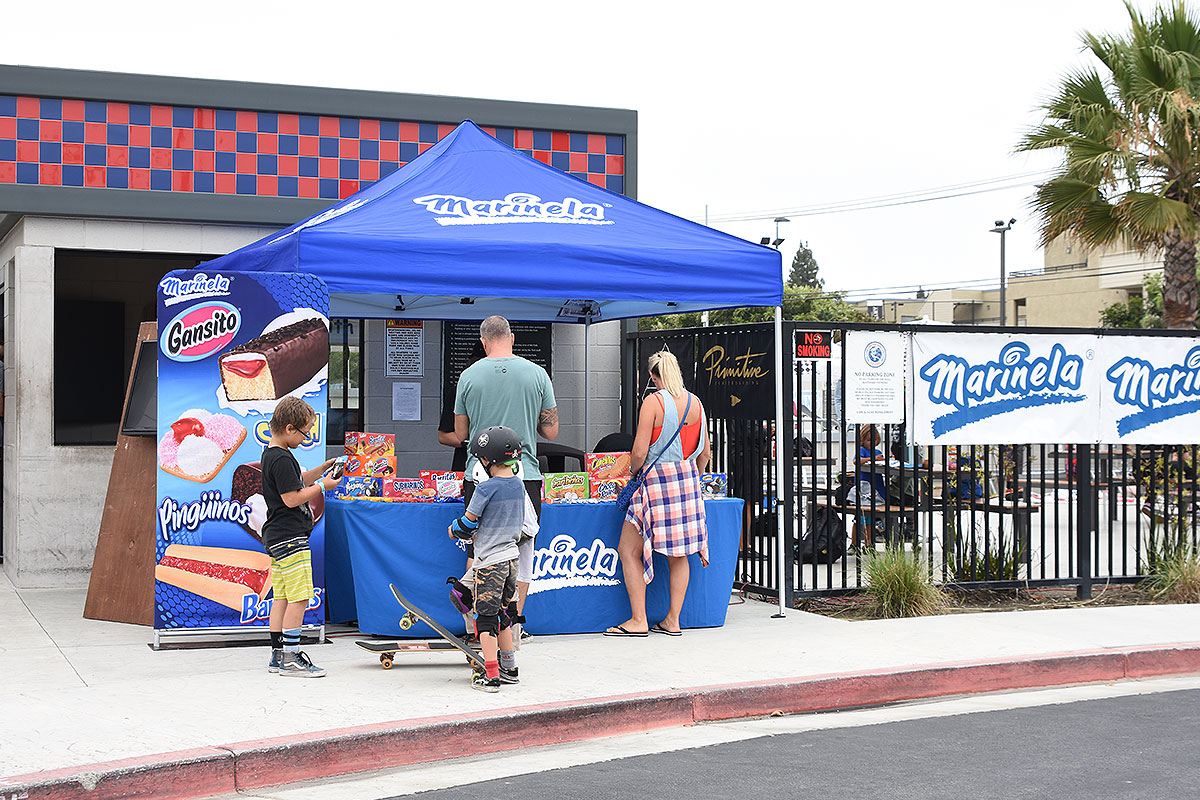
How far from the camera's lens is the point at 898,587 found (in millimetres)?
10406

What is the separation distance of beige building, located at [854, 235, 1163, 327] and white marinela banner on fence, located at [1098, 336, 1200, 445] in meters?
47.8

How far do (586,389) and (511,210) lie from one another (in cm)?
350

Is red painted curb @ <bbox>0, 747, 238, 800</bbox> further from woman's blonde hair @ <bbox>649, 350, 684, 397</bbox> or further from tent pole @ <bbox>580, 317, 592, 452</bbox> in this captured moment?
tent pole @ <bbox>580, 317, 592, 452</bbox>

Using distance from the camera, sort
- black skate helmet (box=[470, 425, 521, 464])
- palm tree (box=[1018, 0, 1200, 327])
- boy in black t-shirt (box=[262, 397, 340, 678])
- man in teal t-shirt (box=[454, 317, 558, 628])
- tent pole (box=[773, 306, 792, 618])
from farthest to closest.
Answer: palm tree (box=[1018, 0, 1200, 327])
tent pole (box=[773, 306, 792, 618])
man in teal t-shirt (box=[454, 317, 558, 628])
boy in black t-shirt (box=[262, 397, 340, 678])
black skate helmet (box=[470, 425, 521, 464])

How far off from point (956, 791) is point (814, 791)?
0.66m

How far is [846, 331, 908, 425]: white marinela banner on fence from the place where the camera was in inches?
420

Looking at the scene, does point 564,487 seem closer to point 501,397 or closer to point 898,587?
point 501,397

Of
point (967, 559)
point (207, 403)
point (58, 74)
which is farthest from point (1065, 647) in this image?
point (58, 74)

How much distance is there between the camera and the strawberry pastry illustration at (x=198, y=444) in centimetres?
853

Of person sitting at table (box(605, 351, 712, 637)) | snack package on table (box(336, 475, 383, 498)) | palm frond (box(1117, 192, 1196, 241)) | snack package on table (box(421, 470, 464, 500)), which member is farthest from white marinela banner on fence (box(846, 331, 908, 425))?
palm frond (box(1117, 192, 1196, 241))

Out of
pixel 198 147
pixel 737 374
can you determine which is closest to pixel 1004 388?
pixel 737 374

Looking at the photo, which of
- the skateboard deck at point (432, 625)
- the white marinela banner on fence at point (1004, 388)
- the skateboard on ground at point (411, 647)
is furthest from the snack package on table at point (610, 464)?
the white marinela banner on fence at point (1004, 388)

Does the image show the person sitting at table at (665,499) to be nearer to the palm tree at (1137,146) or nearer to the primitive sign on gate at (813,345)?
the primitive sign on gate at (813,345)

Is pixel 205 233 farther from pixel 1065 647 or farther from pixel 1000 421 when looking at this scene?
pixel 1065 647
